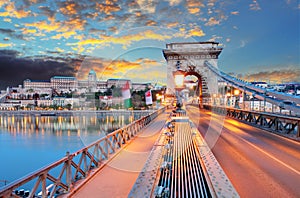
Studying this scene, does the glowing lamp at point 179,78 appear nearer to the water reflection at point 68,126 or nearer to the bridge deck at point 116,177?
the bridge deck at point 116,177

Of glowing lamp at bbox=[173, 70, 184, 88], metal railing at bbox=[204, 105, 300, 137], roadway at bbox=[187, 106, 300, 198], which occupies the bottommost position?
roadway at bbox=[187, 106, 300, 198]

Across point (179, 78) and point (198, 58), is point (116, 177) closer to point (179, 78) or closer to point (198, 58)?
point (179, 78)

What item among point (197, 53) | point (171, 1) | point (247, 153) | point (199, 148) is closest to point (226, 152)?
point (247, 153)

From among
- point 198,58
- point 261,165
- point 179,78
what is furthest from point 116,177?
point 198,58

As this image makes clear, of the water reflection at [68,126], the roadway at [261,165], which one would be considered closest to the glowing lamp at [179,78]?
the roadway at [261,165]

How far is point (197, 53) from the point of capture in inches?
1556

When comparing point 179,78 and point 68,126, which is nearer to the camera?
point 179,78

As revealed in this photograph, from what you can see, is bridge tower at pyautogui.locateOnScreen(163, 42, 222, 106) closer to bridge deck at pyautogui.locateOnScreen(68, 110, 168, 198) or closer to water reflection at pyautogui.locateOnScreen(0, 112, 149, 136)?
water reflection at pyautogui.locateOnScreen(0, 112, 149, 136)

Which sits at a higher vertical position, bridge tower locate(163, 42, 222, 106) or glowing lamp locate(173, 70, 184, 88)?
bridge tower locate(163, 42, 222, 106)

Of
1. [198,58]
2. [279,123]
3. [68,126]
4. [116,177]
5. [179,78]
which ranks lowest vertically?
[68,126]

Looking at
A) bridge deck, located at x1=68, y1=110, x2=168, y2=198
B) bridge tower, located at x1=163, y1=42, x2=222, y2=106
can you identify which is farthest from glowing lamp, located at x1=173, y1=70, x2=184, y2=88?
bridge tower, located at x1=163, y1=42, x2=222, y2=106

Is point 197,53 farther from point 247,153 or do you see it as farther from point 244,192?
point 244,192

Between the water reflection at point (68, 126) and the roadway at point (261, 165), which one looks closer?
the roadway at point (261, 165)

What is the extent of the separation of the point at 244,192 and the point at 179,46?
40209 mm
